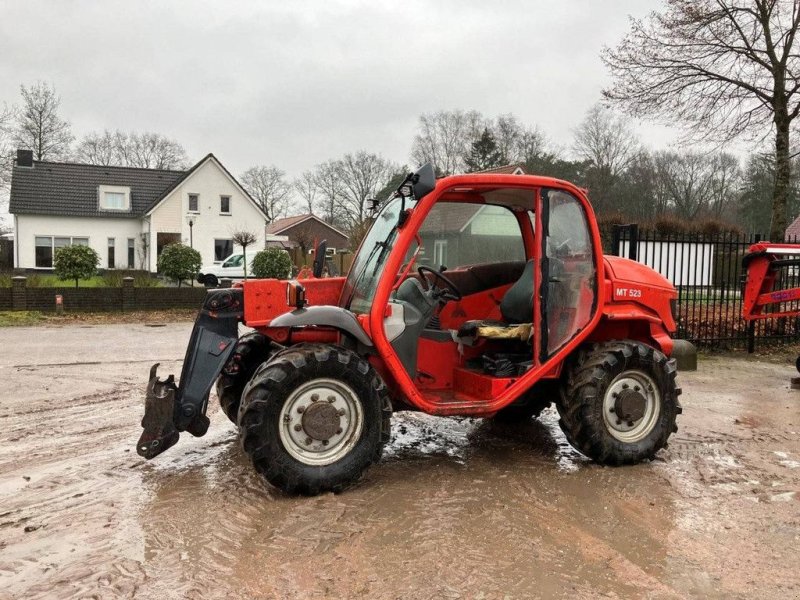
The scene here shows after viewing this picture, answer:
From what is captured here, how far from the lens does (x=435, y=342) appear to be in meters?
5.24

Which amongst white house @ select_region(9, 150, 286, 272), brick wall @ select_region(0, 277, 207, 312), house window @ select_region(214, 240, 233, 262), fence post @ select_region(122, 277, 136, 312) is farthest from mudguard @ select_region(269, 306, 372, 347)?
house window @ select_region(214, 240, 233, 262)

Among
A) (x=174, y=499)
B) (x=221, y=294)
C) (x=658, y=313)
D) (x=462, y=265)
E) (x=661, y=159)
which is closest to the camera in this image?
(x=174, y=499)

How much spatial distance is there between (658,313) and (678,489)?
1.46 m

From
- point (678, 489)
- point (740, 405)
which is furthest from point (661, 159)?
point (678, 489)

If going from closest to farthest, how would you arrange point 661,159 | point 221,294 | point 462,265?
point 221,294, point 462,265, point 661,159

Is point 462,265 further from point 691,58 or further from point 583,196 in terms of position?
point 691,58

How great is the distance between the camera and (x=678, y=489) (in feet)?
15.4

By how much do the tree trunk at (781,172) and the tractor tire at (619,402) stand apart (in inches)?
419

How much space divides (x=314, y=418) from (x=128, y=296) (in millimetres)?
16545

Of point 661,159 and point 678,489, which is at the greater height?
point 661,159

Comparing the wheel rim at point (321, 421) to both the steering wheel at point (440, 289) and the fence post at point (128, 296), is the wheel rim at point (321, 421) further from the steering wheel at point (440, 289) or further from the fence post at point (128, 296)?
the fence post at point (128, 296)

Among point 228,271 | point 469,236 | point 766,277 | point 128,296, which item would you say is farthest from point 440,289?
point 228,271

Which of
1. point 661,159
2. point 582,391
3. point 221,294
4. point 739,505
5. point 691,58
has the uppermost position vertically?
point 661,159

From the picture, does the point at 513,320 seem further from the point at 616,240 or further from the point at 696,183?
the point at 696,183
